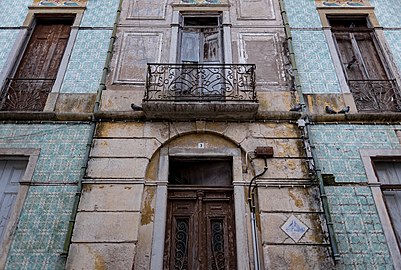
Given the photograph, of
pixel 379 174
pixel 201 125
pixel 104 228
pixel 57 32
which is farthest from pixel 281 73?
pixel 57 32

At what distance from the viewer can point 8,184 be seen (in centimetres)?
589

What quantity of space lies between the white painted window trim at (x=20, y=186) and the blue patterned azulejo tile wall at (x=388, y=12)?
24.3 feet

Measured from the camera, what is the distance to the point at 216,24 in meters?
8.16

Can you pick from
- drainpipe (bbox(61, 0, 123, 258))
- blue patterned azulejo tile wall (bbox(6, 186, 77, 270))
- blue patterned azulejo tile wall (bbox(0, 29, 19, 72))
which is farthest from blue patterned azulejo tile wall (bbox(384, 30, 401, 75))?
blue patterned azulejo tile wall (bbox(0, 29, 19, 72))

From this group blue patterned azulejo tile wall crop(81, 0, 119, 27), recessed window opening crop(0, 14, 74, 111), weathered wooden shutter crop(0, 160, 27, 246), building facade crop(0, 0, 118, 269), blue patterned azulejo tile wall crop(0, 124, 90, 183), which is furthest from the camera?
blue patterned azulejo tile wall crop(81, 0, 119, 27)

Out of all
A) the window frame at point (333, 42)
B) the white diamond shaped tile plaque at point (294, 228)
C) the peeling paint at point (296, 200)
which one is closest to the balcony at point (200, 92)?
the peeling paint at point (296, 200)

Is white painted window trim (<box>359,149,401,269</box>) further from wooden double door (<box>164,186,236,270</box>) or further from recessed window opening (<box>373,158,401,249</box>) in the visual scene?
wooden double door (<box>164,186,236,270</box>)

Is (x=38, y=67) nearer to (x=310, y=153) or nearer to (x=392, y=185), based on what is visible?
(x=310, y=153)

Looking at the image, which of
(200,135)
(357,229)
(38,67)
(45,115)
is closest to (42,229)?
(45,115)

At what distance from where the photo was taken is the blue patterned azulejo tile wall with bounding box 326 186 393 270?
200 inches

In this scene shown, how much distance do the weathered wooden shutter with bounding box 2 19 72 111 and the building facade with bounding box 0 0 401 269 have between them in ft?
0.10

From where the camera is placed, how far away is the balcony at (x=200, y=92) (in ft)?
20.1

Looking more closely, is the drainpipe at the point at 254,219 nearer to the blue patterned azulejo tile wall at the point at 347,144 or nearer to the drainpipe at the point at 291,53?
the blue patterned azulejo tile wall at the point at 347,144

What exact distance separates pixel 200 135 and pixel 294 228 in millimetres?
2105
